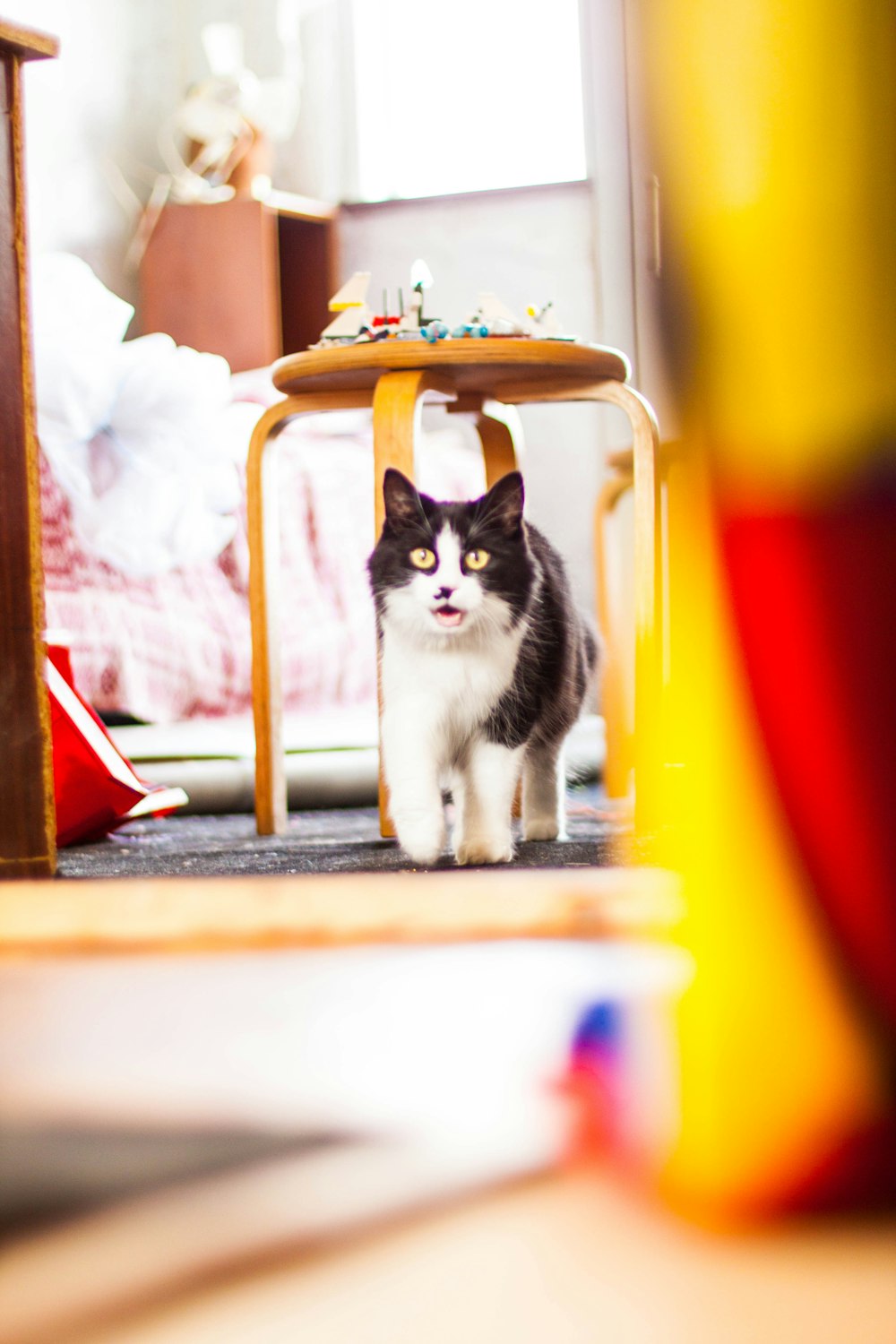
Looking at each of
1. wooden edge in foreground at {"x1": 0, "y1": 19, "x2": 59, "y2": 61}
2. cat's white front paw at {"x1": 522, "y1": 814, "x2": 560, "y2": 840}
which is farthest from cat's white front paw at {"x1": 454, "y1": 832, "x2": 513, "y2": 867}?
wooden edge in foreground at {"x1": 0, "y1": 19, "x2": 59, "y2": 61}

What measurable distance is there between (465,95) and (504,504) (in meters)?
3.15

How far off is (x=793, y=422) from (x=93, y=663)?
177cm

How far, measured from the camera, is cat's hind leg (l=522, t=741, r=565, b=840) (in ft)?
5.49

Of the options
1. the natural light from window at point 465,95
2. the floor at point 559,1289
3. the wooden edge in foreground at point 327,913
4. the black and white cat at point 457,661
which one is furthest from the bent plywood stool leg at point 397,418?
the natural light from window at point 465,95

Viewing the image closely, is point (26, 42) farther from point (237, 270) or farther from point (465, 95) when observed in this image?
point (465, 95)

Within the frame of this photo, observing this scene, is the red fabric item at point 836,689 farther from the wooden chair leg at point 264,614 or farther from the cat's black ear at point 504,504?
the wooden chair leg at point 264,614

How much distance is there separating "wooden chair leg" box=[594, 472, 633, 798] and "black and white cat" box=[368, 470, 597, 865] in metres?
0.70

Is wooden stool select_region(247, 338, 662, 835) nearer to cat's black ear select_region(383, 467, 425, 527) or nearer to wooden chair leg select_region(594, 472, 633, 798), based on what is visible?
cat's black ear select_region(383, 467, 425, 527)

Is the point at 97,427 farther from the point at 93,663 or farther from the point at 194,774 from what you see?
the point at 194,774

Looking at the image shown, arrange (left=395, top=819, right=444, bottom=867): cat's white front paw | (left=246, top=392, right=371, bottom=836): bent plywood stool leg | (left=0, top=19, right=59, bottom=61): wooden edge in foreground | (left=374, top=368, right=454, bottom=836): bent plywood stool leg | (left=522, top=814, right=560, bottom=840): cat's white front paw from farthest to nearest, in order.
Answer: (left=246, top=392, right=371, bottom=836): bent plywood stool leg
(left=522, top=814, right=560, bottom=840): cat's white front paw
(left=374, top=368, right=454, bottom=836): bent plywood stool leg
(left=395, top=819, right=444, bottom=867): cat's white front paw
(left=0, top=19, right=59, bottom=61): wooden edge in foreground

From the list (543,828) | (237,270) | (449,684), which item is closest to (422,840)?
(449,684)

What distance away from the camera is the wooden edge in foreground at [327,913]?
72cm

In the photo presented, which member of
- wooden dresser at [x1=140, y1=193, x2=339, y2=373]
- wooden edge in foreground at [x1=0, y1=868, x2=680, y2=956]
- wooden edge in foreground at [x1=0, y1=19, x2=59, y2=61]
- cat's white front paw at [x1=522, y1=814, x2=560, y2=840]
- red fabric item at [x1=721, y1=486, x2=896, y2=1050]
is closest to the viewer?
red fabric item at [x1=721, y1=486, x2=896, y2=1050]

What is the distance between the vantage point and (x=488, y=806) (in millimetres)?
1460
